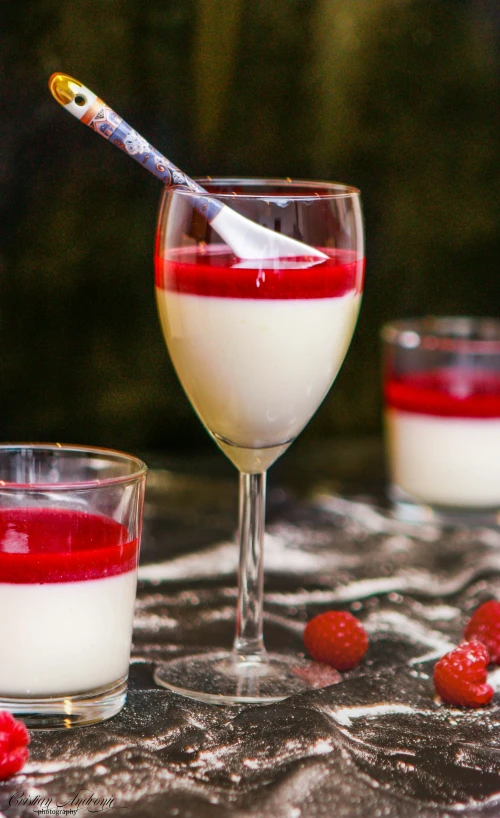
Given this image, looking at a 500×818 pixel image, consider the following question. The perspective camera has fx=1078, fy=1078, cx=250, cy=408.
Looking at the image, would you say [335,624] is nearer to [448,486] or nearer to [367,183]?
[448,486]

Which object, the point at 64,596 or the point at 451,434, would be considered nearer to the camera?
the point at 64,596

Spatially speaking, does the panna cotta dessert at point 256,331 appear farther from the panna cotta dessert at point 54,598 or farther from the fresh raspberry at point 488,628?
the fresh raspberry at point 488,628

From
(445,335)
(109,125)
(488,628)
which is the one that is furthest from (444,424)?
(109,125)

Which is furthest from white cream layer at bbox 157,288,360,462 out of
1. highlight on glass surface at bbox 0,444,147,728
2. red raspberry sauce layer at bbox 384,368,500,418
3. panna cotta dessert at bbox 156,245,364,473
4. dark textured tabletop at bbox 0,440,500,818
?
red raspberry sauce layer at bbox 384,368,500,418

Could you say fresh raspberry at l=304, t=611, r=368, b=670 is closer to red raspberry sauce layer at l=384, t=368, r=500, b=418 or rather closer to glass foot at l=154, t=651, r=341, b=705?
glass foot at l=154, t=651, r=341, b=705

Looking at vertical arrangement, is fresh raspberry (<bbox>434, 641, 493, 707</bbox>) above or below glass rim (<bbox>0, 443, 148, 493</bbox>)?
below

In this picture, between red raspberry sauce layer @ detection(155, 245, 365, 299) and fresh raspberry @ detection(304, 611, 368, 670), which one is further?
fresh raspberry @ detection(304, 611, 368, 670)

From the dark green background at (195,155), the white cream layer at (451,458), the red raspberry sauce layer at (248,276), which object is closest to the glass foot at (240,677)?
the red raspberry sauce layer at (248,276)

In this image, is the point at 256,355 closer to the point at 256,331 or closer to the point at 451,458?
the point at 256,331
